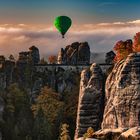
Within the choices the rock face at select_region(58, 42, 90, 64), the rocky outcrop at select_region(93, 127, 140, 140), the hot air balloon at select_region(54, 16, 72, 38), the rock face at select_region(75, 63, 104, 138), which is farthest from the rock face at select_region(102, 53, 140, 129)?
the hot air balloon at select_region(54, 16, 72, 38)

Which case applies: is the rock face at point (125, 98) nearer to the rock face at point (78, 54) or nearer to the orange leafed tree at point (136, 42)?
the orange leafed tree at point (136, 42)

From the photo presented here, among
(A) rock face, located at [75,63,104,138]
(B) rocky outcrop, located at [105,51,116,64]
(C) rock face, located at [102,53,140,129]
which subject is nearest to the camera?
(C) rock face, located at [102,53,140,129]

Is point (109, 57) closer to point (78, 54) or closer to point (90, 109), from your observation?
point (78, 54)

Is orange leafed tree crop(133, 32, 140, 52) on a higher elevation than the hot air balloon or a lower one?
lower

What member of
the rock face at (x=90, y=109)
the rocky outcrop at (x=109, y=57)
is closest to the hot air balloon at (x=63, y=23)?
the rocky outcrop at (x=109, y=57)

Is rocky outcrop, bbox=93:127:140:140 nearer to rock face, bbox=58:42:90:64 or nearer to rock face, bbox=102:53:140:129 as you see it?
rock face, bbox=102:53:140:129

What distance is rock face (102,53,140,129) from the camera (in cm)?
7728

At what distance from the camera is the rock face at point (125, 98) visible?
7728 cm

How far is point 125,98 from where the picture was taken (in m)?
78.1

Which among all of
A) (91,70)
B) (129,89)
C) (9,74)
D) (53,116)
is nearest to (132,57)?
(129,89)

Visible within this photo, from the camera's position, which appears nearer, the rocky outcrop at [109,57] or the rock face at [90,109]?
the rock face at [90,109]

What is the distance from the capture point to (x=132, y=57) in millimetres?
80312

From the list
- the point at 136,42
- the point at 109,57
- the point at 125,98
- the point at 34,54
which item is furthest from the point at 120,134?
the point at 34,54

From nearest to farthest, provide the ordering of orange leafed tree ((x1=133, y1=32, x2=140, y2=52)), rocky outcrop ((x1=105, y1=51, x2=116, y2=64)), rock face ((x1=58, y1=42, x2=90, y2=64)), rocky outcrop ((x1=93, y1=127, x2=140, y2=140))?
rocky outcrop ((x1=93, y1=127, x2=140, y2=140)) → orange leafed tree ((x1=133, y1=32, x2=140, y2=52)) → rocky outcrop ((x1=105, y1=51, x2=116, y2=64)) → rock face ((x1=58, y1=42, x2=90, y2=64))
